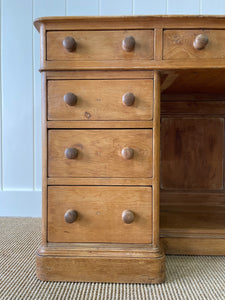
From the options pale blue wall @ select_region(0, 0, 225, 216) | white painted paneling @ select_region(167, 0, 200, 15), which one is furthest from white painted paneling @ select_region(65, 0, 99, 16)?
white painted paneling @ select_region(167, 0, 200, 15)

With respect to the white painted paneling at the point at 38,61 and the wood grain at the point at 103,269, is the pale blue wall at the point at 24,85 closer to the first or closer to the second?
the white painted paneling at the point at 38,61

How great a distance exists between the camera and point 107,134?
3.19ft

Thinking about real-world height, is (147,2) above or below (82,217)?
above

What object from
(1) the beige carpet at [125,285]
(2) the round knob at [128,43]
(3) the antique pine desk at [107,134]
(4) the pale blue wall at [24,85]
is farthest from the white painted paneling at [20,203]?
(2) the round knob at [128,43]

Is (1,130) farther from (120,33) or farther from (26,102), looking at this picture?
(120,33)

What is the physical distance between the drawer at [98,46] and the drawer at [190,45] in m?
0.06

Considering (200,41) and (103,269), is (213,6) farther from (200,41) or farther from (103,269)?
(103,269)

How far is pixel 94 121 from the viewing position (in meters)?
0.97

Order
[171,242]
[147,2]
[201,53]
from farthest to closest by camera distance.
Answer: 1. [147,2]
2. [171,242]
3. [201,53]

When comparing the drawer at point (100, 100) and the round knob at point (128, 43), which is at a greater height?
the round knob at point (128, 43)

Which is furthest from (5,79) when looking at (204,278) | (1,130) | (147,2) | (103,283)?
(204,278)

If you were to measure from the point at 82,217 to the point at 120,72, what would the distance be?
→ 528mm

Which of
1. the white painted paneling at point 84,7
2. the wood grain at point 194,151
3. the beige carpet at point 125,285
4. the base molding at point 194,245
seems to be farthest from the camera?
the white painted paneling at point 84,7

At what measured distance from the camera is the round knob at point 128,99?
3.08 ft
